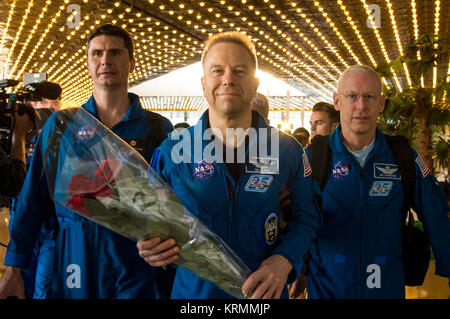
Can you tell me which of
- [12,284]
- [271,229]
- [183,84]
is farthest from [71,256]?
[183,84]

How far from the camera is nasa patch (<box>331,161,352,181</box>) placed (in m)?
2.12

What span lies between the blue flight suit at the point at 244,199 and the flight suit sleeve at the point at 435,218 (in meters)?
0.71

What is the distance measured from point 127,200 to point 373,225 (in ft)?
4.19

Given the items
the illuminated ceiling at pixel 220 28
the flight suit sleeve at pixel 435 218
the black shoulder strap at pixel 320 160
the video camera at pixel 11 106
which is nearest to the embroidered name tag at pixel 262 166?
the black shoulder strap at pixel 320 160

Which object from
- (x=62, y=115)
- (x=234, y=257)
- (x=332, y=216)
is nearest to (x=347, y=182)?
(x=332, y=216)

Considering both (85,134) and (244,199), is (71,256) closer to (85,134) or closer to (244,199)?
(85,134)

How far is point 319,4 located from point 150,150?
878 centimetres

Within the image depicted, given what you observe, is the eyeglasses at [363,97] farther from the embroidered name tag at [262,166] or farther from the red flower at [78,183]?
the red flower at [78,183]

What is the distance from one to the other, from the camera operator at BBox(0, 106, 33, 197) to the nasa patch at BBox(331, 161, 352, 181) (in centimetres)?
168

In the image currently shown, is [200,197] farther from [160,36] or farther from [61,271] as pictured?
[160,36]

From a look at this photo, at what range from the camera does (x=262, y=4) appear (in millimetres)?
9906

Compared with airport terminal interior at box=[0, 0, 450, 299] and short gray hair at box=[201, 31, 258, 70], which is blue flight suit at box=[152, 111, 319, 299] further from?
airport terminal interior at box=[0, 0, 450, 299]

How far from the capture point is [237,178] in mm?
1602
